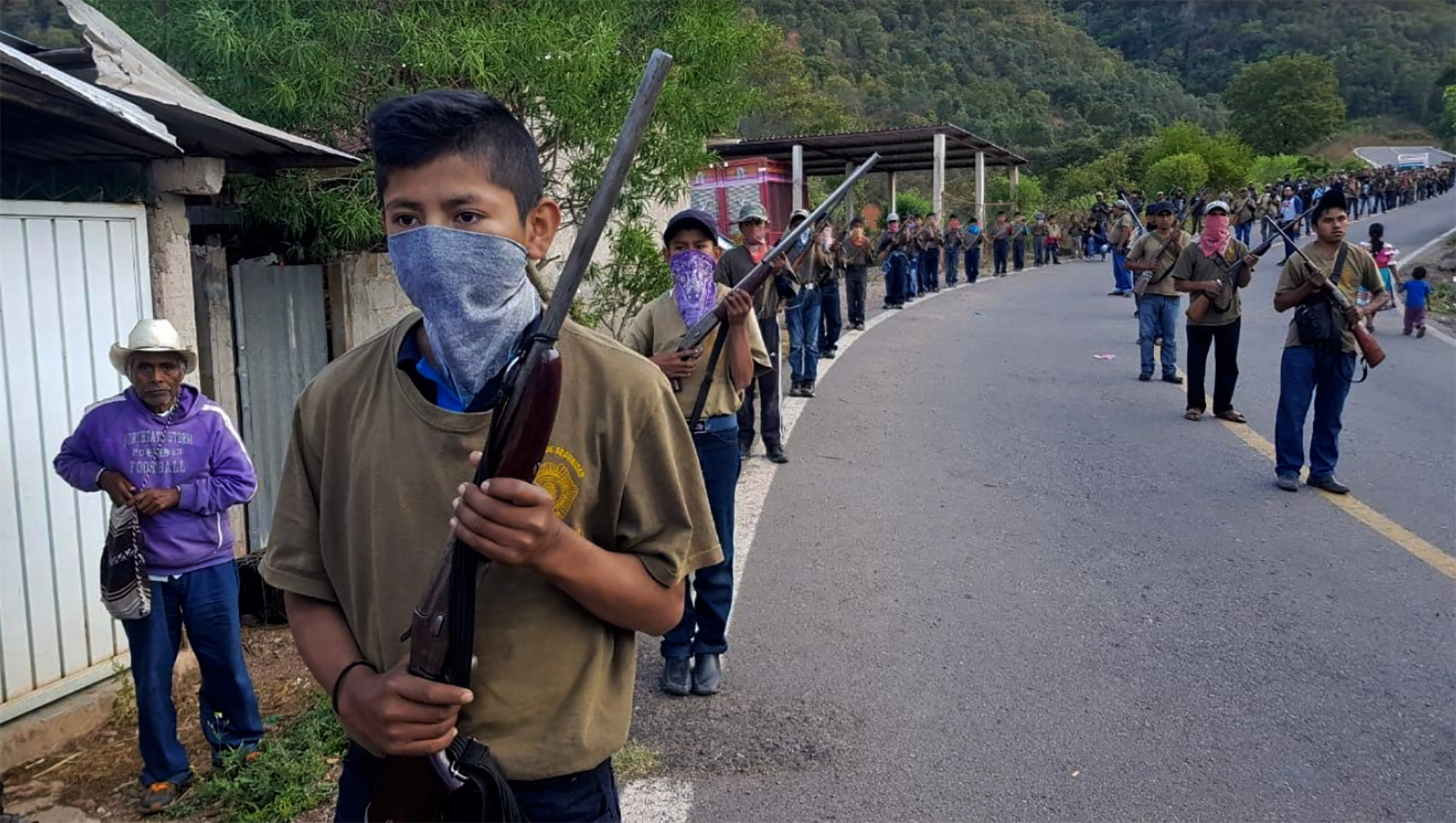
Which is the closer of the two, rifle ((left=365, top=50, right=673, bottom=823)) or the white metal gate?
rifle ((left=365, top=50, right=673, bottom=823))

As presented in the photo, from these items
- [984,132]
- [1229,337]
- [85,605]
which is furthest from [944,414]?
[984,132]

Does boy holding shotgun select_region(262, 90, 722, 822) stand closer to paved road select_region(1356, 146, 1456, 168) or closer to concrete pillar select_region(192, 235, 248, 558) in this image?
concrete pillar select_region(192, 235, 248, 558)

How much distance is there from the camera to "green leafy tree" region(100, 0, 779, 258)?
6824mm

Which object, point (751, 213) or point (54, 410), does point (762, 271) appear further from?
point (54, 410)

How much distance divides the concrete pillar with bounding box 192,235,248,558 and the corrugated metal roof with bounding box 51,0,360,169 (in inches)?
28.2

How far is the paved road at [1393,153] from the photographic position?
249 ft

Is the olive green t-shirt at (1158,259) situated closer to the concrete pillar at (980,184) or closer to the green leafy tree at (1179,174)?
the concrete pillar at (980,184)

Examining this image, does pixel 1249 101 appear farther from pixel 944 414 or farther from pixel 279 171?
pixel 279 171

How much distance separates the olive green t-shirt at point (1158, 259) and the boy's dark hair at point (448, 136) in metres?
10.9

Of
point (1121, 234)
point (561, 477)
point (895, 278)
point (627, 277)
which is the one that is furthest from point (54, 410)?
point (1121, 234)

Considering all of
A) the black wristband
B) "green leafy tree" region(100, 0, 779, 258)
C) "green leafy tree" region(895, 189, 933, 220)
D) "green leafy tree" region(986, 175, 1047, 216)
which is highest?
"green leafy tree" region(986, 175, 1047, 216)

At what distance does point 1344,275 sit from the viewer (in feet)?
25.6

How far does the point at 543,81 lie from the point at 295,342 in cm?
234

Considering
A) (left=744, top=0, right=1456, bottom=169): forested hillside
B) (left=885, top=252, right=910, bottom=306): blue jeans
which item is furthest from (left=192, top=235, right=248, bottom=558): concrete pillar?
(left=744, top=0, right=1456, bottom=169): forested hillside
